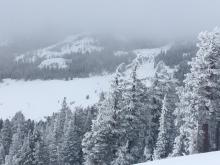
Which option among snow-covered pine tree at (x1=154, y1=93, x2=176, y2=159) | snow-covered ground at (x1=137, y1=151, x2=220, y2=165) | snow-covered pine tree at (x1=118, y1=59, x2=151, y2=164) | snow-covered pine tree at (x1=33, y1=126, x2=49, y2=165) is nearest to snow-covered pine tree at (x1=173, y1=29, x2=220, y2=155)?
snow-covered pine tree at (x1=118, y1=59, x2=151, y2=164)

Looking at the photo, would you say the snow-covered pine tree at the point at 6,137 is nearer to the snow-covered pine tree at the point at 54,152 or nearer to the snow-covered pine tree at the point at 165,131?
the snow-covered pine tree at the point at 54,152

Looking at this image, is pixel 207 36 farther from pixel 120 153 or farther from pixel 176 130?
pixel 176 130

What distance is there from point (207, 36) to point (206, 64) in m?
2.41

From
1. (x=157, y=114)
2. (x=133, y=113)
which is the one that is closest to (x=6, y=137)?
(x=157, y=114)

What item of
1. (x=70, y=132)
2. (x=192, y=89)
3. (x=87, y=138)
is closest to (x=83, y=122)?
(x=70, y=132)

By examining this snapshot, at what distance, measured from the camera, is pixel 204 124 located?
32969 mm

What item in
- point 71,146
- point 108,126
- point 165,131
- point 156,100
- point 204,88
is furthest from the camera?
point 71,146

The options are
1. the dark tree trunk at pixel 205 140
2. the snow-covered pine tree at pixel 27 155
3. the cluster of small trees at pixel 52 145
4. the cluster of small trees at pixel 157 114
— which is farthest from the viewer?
the cluster of small trees at pixel 52 145

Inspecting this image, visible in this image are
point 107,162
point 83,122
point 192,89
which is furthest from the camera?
point 83,122

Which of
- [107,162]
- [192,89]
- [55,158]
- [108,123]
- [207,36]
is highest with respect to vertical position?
[207,36]

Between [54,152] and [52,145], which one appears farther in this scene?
[54,152]

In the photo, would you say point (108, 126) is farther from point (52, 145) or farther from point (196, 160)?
point (52, 145)

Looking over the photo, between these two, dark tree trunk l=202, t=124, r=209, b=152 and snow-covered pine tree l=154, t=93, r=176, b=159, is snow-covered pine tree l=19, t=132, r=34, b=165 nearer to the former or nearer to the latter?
snow-covered pine tree l=154, t=93, r=176, b=159

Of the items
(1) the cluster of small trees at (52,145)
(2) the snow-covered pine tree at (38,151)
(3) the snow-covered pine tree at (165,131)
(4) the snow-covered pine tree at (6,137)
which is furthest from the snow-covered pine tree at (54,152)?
(3) the snow-covered pine tree at (165,131)
